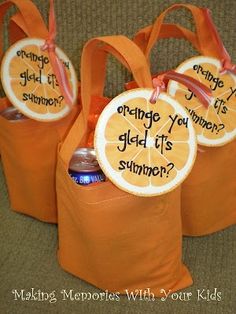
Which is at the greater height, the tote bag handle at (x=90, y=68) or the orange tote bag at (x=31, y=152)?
the tote bag handle at (x=90, y=68)

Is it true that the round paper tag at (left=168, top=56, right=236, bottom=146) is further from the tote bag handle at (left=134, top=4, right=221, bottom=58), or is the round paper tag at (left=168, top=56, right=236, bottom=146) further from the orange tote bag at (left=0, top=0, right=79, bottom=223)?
the orange tote bag at (left=0, top=0, right=79, bottom=223)

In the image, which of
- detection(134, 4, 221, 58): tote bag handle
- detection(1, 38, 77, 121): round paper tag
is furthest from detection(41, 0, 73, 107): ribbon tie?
detection(134, 4, 221, 58): tote bag handle

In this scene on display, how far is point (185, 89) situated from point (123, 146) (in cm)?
17

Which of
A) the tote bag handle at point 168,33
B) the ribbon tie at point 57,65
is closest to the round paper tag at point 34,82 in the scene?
the ribbon tie at point 57,65

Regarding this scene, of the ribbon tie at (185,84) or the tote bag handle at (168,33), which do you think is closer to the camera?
the ribbon tie at (185,84)

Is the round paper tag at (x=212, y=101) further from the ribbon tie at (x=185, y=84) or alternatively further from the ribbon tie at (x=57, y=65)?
the ribbon tie at (x=57, y=65)

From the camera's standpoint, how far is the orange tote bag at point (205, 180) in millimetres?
665

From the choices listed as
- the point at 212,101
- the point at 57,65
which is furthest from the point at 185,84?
the point at 57,65

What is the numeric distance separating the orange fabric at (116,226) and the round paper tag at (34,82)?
0.07m

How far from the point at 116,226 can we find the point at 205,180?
0.64 ft

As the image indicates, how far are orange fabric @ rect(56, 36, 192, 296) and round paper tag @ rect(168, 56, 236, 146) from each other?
0.11 metres

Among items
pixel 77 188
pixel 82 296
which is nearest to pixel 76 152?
pixel 77 188

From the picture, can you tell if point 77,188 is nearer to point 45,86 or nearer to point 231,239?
point 45,86

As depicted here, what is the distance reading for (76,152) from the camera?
637 millimetres
